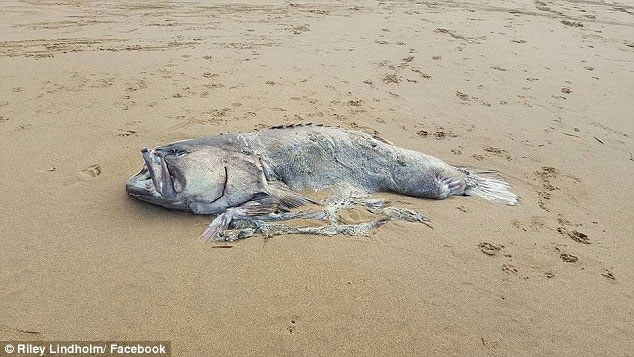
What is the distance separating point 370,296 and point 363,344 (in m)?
0.40

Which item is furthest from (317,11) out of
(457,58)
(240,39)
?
(457,58)

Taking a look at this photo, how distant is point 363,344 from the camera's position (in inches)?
107

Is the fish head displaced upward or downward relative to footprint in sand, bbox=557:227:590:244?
upward

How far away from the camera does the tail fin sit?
4.40 meters

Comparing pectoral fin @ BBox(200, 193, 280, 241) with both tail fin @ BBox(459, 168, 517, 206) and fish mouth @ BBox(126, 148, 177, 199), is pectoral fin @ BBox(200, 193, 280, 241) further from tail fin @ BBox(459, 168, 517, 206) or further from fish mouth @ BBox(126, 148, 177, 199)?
tail fin @ BBox(459, 168, 517, 206)

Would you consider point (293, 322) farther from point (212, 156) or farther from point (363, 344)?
point (212, 156)

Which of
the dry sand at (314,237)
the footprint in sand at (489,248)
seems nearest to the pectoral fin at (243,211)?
the dry sand at (314,237)

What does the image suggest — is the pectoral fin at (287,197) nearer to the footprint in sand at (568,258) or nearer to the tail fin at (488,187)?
the tail fin at (488,187)

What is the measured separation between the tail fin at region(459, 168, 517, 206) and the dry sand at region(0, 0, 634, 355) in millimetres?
132

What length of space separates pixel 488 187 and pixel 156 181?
3089mm

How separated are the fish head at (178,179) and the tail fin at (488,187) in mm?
2405

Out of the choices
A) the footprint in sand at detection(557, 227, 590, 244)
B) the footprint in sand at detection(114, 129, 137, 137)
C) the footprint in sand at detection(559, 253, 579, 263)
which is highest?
the footprint in sand at detection(114, 129, 137, 137)

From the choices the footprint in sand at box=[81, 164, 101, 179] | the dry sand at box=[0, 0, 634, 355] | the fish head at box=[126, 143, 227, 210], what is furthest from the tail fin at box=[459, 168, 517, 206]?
the footprint in sand at box=[81, 164, 101, 179]

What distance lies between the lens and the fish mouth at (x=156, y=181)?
3.57 metres
